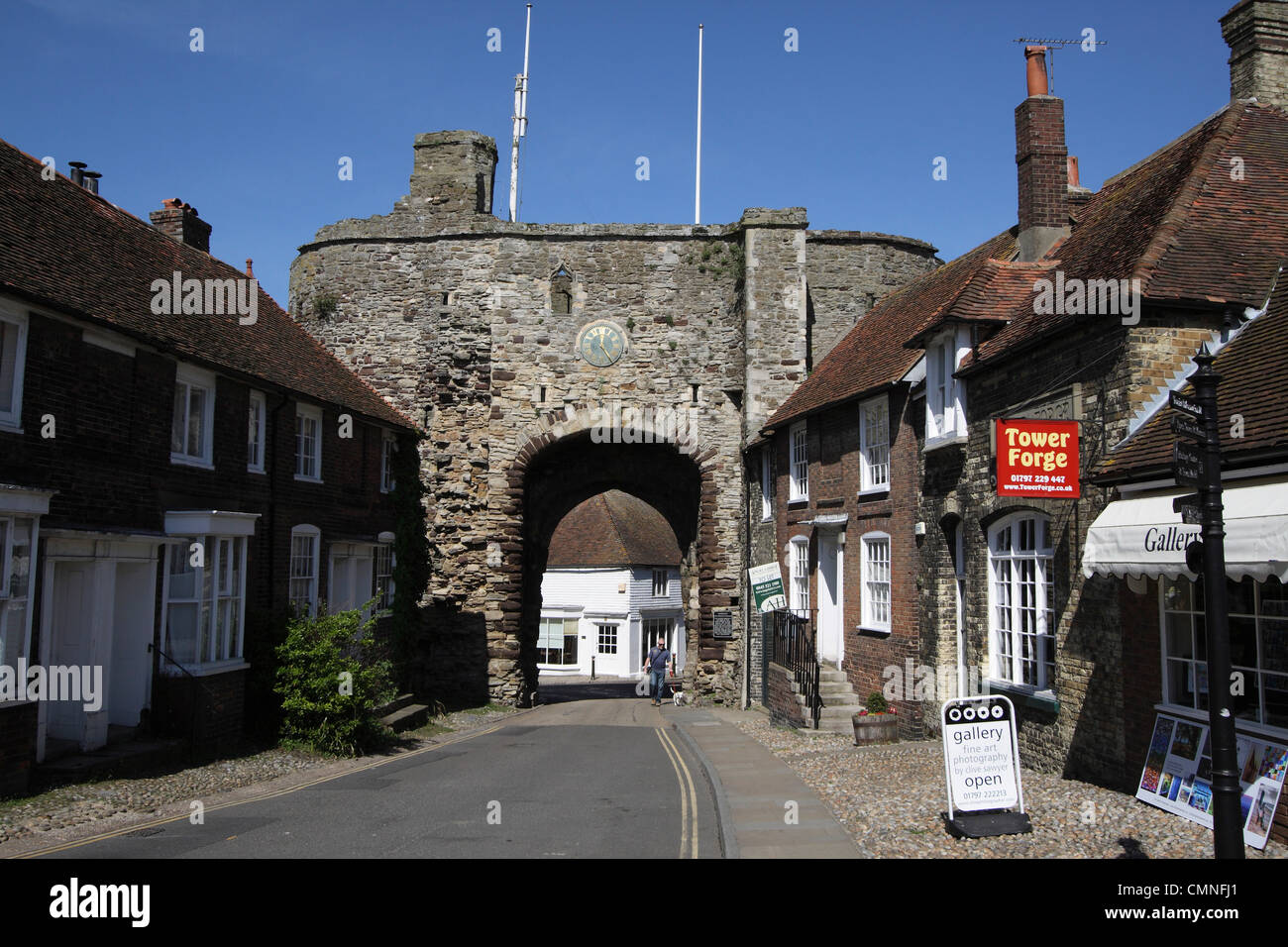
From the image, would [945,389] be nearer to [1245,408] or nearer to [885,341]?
[885,341]

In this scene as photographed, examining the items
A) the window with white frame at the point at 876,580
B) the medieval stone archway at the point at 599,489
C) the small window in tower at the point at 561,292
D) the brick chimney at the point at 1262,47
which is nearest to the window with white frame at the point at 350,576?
the medieval stone archway at the point at 599,489

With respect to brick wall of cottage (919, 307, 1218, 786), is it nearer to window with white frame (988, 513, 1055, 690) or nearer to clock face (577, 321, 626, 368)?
window with white frame (988, 513, 1055, 690)

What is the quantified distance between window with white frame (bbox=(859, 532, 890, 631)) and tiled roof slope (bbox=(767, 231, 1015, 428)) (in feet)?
8.87

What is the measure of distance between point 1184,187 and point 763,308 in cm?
1251

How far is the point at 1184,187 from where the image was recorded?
39.3 ft

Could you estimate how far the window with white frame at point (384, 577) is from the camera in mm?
21172

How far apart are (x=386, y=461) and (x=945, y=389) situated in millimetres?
12314

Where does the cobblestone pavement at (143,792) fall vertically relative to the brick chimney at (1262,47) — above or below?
below

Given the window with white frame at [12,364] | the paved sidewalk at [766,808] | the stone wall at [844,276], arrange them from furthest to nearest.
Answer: the stone wall at [844,276] → the window with white frame at [12,364] → the paved sidewalk at [766,808]

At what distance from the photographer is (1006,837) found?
28.2 feet

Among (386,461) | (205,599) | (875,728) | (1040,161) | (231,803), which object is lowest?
(231,803)

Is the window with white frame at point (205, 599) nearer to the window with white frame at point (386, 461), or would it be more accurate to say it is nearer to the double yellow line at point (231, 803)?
the double yellow line at point (231, 803)

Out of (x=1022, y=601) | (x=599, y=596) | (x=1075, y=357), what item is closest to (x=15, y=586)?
(x=1022, y=601)

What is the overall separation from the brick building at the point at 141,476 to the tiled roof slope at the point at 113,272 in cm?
4
